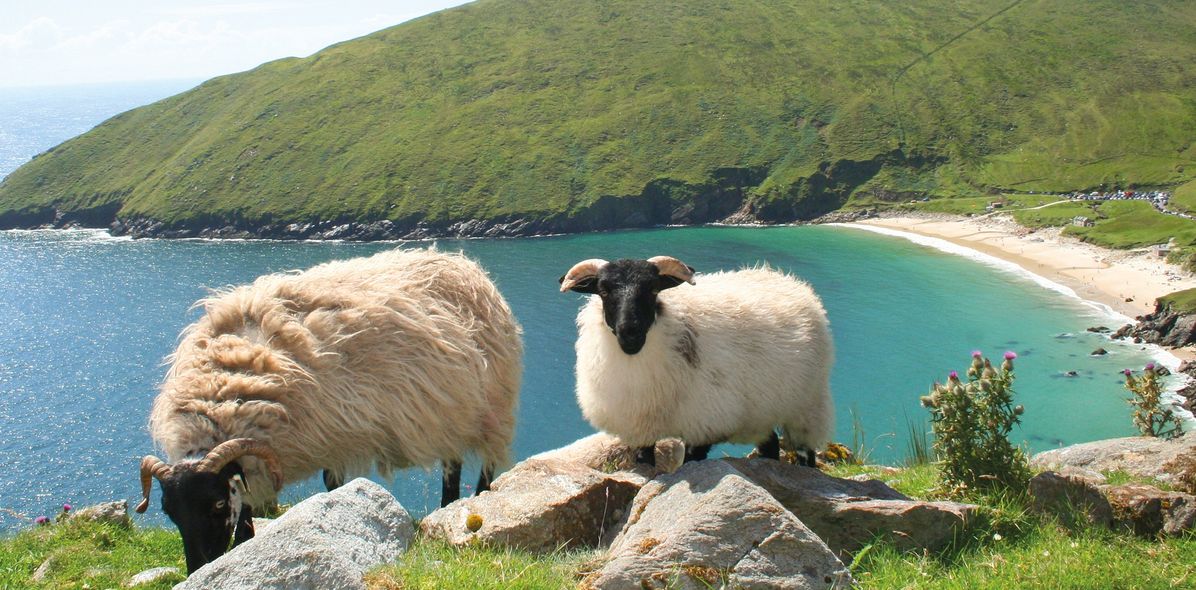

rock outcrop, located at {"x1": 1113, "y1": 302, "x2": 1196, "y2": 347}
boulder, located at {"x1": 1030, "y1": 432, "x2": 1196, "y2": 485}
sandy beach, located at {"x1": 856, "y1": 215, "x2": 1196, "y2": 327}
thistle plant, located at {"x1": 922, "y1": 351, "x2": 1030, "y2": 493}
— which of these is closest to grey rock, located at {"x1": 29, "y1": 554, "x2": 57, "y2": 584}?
thistle plant, located at {"x1": 922, "y1": 351, "x2": 1030, "y2": 493}

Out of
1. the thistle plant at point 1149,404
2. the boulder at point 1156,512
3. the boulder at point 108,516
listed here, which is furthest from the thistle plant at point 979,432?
the boulder at point 108,516

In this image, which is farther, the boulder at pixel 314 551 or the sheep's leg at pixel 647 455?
the sheep's leg at pixel 647 455

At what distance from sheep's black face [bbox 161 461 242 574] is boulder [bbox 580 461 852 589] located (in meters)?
3.64

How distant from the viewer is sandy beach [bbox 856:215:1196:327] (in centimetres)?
8162

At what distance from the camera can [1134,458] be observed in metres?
11.5

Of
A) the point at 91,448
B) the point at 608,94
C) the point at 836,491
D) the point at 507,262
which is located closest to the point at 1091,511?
the point at 836,491

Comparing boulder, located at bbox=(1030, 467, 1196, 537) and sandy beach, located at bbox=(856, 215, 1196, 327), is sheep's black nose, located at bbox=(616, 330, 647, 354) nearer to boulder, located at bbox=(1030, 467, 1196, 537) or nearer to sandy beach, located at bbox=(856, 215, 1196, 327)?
boulder, located at bbox=(1030, 467, 1196, 537)

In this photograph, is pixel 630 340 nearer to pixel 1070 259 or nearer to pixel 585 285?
pixel 585 285

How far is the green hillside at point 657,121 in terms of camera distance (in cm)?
13612

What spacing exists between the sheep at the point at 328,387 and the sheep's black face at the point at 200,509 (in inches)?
0.4

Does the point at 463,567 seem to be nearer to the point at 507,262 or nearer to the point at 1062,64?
the point at 507,262

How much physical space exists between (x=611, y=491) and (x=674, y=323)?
2116 millimetres

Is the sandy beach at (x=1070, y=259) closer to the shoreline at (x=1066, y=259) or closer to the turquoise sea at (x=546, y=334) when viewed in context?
the shoreline at (x=1066, y=259)

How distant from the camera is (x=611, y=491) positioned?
321 inches
